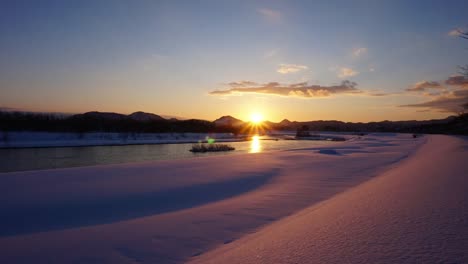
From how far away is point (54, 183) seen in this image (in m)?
9.65

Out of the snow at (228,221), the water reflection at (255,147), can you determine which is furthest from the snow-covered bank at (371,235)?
the water reflection at (255,147)

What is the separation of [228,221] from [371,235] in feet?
9.54

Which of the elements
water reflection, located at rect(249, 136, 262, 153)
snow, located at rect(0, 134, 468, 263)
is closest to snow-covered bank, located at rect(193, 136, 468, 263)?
snow, located at rect(0, 134, 468, 263)

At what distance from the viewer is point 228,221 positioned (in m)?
5.93

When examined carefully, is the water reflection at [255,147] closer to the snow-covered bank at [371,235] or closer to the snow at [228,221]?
the snow at [228,221]

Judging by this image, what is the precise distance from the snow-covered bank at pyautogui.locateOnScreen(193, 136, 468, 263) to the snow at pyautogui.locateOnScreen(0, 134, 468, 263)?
0.01 metres

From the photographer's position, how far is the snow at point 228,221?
3.67 meters

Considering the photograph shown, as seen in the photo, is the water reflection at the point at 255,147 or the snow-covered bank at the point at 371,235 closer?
the snow-covered bank at the point at 371,235

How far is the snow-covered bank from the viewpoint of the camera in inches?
128

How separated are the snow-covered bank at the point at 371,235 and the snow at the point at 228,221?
0.05 ft

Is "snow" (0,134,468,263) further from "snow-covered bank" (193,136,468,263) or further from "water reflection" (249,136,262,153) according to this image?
"water reflection" (249,136,262,153)

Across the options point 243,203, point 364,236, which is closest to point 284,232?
point 364,236

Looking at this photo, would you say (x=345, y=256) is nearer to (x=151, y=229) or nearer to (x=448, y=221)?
(x=448, y=221)

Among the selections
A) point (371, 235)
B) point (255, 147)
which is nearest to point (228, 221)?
point (371, 235)
